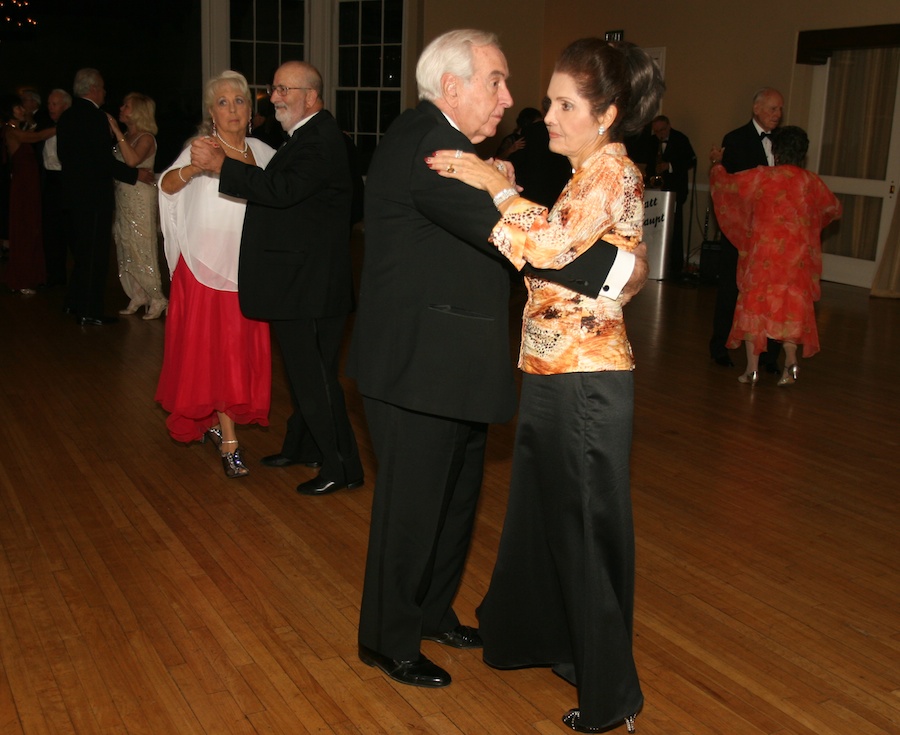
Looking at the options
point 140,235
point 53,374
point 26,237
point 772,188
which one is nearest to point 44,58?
point 26,237

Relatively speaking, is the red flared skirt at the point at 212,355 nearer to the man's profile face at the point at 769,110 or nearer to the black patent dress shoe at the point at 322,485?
the black patent dress shoe at the point at 322,485

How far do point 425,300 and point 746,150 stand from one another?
14.8 ft

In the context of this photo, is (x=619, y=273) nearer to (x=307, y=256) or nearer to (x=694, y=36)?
(x=307, y=256)

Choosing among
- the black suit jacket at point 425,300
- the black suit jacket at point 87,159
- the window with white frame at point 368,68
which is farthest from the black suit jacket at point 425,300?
the window with white frame at point 368,68

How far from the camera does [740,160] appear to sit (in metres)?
6.23

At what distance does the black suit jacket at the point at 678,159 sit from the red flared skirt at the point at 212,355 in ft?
24.0

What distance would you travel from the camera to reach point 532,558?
97.0 inches

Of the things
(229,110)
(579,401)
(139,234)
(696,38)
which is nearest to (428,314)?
(579,401)

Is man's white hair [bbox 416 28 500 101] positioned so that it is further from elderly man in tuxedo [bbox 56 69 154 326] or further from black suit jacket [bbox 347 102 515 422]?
elderly man in tuxedo [bbox 56 69 154 326]

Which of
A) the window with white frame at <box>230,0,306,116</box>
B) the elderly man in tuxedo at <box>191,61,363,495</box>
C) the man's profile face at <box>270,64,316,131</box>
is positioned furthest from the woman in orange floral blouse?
the window with white frame at <box>230,0,306,116</box>

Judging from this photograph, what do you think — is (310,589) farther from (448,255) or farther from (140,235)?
(140,235)

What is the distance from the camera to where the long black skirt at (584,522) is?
2238 millimetres

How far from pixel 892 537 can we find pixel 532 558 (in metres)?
1.87

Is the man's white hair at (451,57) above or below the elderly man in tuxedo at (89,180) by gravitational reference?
above
